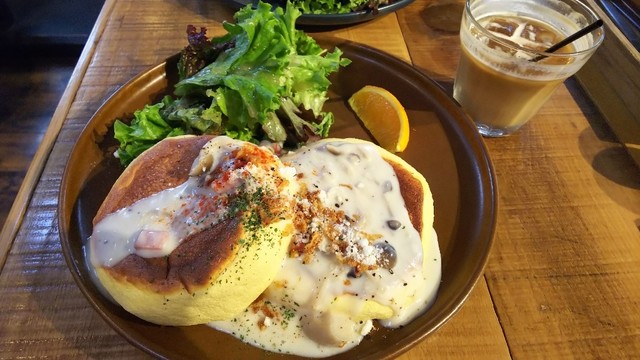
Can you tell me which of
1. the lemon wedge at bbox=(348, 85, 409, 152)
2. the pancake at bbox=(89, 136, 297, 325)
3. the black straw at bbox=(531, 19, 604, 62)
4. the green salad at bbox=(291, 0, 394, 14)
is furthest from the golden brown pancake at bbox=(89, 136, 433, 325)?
the green salad at bbox=(291, 0, 394, 14)

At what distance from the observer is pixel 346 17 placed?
8.61ft

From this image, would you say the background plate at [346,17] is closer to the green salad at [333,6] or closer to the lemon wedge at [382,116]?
the green salad at [333,6]

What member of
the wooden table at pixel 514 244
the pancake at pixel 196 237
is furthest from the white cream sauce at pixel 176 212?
the wooden table at pixel 514 244

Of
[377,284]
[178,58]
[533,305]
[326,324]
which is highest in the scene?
[178,58]

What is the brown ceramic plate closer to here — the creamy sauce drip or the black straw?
the creamy sauce drip

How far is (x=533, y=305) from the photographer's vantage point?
173 centimetres

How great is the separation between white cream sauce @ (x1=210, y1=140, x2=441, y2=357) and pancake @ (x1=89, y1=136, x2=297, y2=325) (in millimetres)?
87

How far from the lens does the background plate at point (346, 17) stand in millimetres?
2590

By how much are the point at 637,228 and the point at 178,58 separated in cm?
230

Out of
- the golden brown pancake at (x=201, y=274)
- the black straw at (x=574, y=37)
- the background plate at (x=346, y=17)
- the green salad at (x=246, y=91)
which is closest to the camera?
the golden brown pancake at (x=201, y=274)

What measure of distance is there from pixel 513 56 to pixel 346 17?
1.03m

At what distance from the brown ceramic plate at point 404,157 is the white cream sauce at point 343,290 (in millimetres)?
49

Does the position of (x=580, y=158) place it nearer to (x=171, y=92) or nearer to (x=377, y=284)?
(x=377, y=284)

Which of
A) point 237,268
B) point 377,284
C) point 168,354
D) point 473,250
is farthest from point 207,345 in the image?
point 473,250
